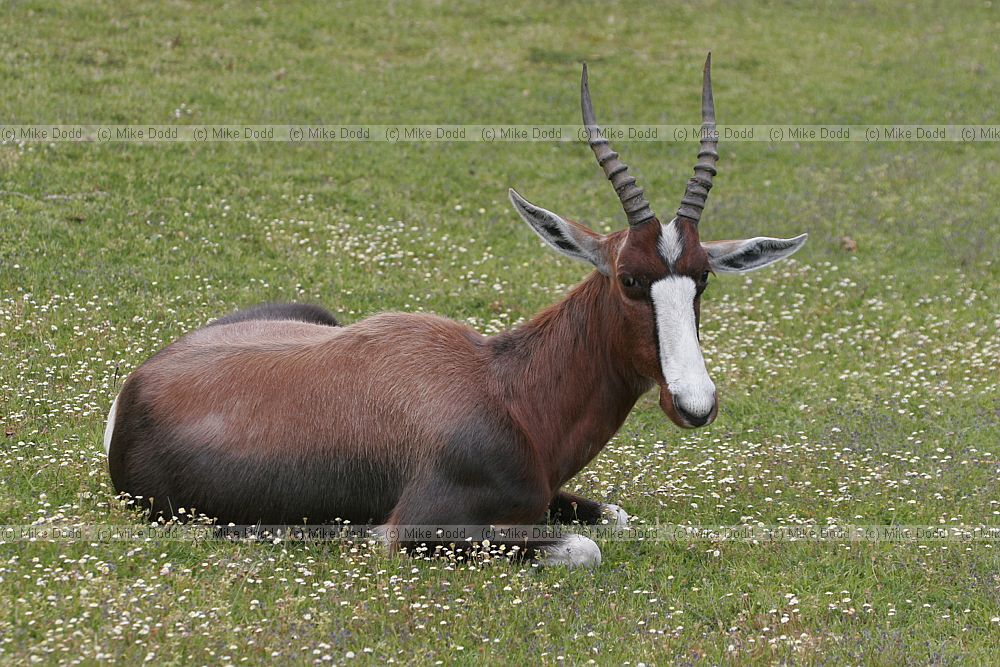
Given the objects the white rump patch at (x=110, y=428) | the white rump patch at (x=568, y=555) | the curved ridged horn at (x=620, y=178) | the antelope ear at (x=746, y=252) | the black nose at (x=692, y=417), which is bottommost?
the white rump patch at (x=568, y=555)

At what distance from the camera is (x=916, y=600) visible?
→ 8086 millimetres

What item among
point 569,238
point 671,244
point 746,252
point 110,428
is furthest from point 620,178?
point 110,428

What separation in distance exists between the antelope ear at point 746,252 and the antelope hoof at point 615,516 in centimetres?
201

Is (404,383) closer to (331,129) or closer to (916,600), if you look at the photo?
(916,600)

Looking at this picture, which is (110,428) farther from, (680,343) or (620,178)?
(680,343)

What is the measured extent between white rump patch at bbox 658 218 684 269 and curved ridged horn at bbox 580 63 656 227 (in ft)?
0.49

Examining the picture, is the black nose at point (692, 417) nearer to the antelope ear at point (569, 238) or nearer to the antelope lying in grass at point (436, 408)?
the antelope lying in grass at point (436, 408)

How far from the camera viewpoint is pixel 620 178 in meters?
8.34

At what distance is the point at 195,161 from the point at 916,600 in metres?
12.2

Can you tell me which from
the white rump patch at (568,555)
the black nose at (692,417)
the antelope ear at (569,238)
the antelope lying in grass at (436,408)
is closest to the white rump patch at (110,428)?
the antelope lying in grass at (436,408)

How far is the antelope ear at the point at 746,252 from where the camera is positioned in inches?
335

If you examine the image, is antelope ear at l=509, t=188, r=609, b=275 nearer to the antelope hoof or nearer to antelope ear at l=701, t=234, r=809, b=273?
antelope ear at l=701, t=234, r=809, b=273

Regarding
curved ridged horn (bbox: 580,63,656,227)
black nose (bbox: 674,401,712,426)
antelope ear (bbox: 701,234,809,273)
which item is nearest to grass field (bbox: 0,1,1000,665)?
black nose (bbox: 674,401,712,426)

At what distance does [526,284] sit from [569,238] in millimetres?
6658
